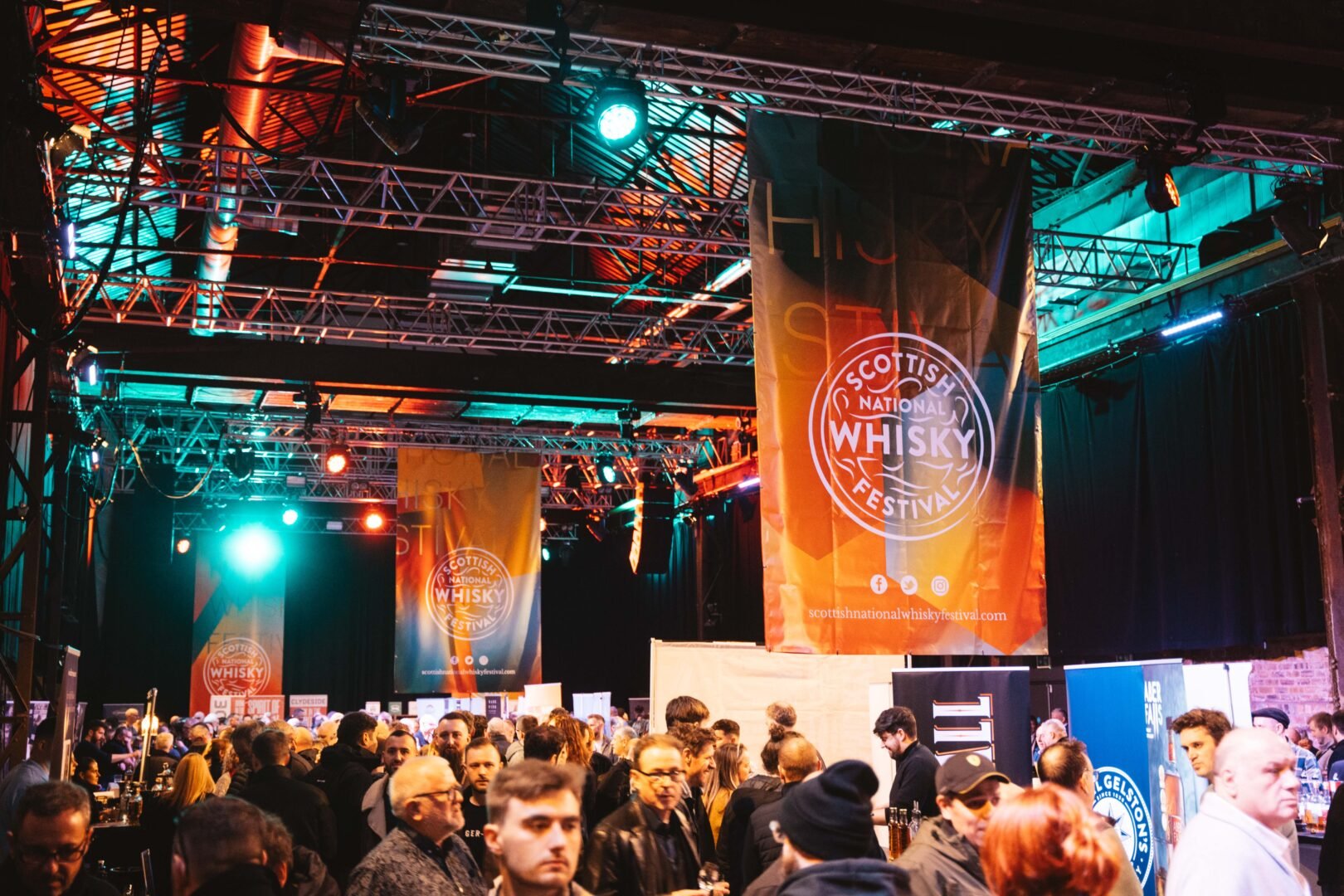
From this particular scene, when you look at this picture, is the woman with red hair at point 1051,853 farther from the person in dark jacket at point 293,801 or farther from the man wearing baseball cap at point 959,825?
the person in dark jacket at point 293,801

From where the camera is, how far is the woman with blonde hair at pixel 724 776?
22.0ft

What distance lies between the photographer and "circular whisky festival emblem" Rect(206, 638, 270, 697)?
1040 inches

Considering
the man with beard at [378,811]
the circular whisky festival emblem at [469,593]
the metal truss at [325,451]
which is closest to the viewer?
the man with beard at [378,811]

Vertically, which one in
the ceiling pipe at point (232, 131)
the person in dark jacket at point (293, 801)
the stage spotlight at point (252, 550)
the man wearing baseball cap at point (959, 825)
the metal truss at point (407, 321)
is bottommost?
the person in dark jacket at point (293, 801)

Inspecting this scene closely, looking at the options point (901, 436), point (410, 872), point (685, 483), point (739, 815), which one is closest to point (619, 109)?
point (901, 436)

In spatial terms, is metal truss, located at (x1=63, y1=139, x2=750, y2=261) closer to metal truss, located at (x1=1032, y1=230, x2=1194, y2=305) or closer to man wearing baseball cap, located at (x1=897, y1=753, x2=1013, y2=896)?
metal truss, located at (x1=1032, y1=230, x2=1194, y2=305)

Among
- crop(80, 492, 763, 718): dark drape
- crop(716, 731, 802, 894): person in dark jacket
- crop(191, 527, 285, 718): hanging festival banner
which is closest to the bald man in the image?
crop(716, 731, 802, 894): person in dark jacket

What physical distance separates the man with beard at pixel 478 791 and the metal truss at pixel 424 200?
6.15 metres

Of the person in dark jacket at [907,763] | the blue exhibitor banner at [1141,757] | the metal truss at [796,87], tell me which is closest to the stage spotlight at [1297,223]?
the metal truss at [796,87]

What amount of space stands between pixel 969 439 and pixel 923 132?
1710mm

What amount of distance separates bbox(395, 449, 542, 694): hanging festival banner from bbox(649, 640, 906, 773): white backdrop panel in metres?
5.87

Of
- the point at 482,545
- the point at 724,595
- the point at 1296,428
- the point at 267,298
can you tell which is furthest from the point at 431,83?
the point at 724,595

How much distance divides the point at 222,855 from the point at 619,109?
5804mm

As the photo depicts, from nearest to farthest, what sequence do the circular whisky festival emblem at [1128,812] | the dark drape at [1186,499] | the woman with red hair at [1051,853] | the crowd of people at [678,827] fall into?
1. the woman with red hair at [1051,853]
2. the crowd of people at [678,827]
3. the circular whisky festival emblem at [1128,812]
4. the dark drape at [1186,499]
